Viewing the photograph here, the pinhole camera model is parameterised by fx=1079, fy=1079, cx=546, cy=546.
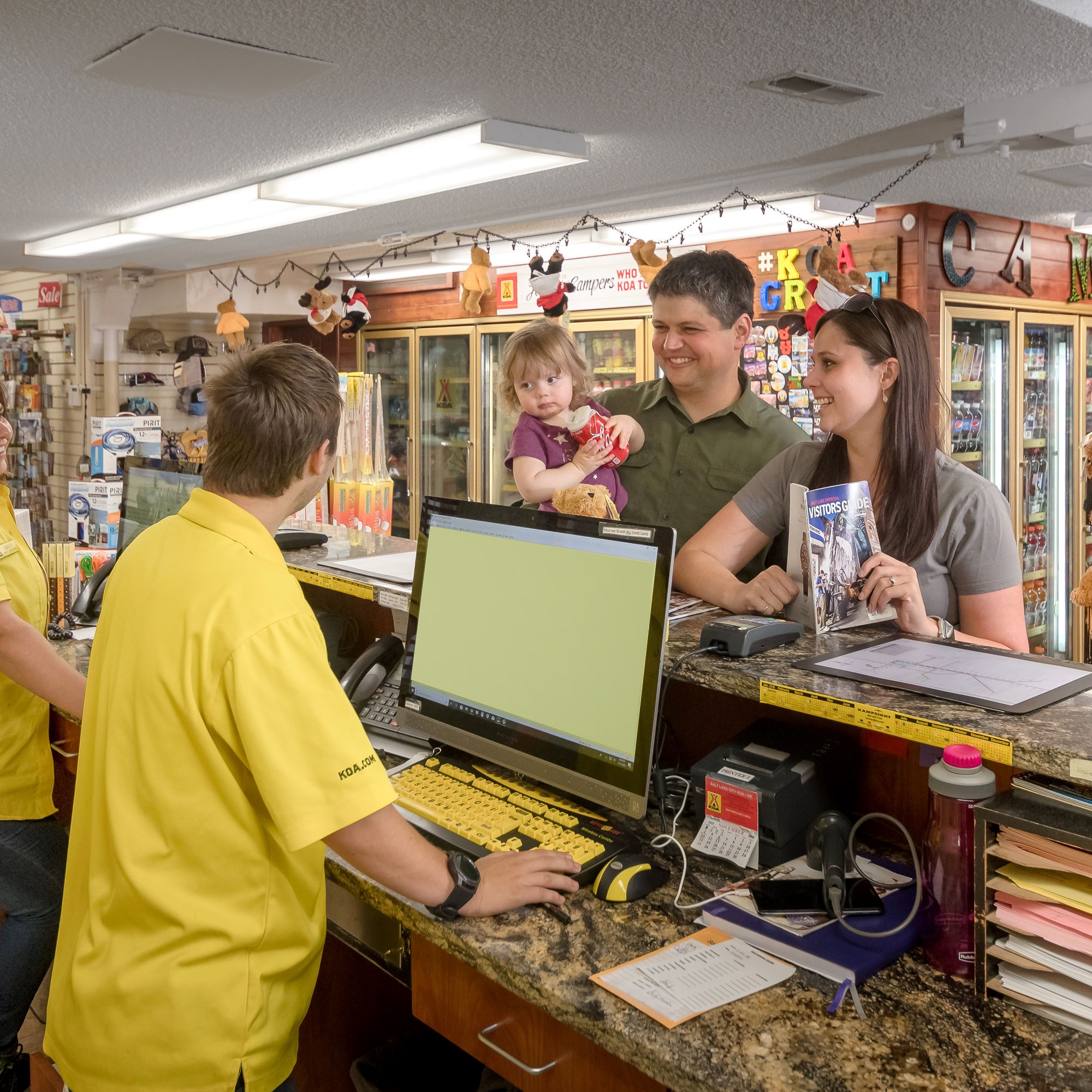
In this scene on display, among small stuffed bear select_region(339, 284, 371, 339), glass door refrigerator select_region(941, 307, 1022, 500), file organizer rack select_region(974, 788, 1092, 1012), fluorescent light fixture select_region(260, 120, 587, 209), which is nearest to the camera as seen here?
file organizer rack select_region(974, 788, 1092, 1012)

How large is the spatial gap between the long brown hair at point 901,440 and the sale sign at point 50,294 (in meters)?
8.15

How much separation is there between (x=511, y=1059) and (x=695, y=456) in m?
1.87

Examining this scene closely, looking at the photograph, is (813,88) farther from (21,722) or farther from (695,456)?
(21,722)

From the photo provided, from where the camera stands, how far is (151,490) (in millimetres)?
3191

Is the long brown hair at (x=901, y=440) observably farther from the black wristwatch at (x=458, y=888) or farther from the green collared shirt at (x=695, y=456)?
the black wristwatch at (x=458, y=888)

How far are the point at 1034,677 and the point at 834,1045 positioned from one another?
0.66 metres

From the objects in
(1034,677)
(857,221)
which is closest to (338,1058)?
(1034,677)

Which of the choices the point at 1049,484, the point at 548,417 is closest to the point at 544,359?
the point at 548,417

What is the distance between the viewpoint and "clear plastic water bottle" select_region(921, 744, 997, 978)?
1.31m

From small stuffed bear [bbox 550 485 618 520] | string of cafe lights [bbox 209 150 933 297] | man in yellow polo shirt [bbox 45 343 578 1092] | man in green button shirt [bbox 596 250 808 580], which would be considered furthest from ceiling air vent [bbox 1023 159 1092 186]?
man in yellow polo shirt [bbox 45 343 578 1092]

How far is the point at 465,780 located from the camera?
6.24ft

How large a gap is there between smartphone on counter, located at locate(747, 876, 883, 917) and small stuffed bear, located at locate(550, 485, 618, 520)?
1117 millimetres

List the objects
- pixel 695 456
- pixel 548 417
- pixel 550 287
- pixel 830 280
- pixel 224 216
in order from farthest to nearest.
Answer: pixel 550 287
pixel 224 216
pixel 830 280
pixel 548 417
pixel 695 456

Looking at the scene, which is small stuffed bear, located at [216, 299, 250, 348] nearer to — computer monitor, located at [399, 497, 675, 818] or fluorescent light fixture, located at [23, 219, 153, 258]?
fluorescent light fixture, located at [23, 219, 153, 258]
